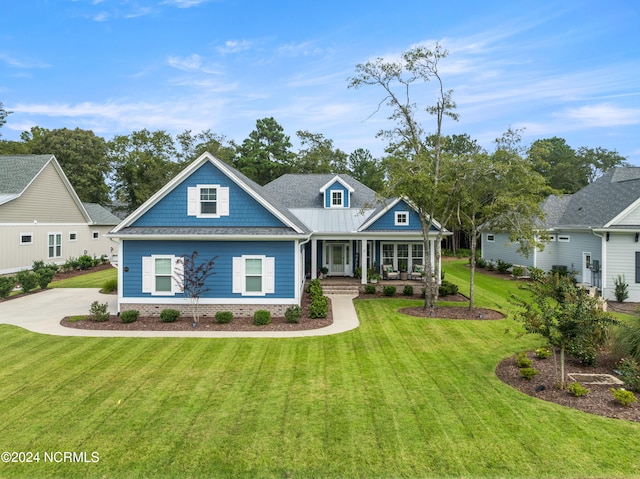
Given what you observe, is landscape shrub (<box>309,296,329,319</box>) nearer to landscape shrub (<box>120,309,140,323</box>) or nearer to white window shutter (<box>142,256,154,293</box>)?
white window shutter (<box>142,256,154,293</box>)

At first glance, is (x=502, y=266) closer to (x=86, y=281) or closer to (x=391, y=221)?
(x=391, y=221)

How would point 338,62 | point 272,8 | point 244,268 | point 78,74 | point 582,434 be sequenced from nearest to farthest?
point 582,434 < point 244,268 < point 272,8 < point 338,62 < point 78,74

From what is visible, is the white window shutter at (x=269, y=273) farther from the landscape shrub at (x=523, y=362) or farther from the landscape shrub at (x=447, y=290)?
the landscape shrub at (x=447, y=290)

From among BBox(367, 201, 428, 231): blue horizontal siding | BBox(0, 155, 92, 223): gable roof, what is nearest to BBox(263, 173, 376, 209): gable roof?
BBox(367, 201, 428, 231): blue horizontal siding

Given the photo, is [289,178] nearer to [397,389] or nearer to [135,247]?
[135,247]

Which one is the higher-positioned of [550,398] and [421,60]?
[421,60]

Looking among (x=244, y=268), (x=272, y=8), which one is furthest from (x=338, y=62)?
(x=244, y=268)

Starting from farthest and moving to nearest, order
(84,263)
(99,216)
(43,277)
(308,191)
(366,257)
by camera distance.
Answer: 1. (99,216)
2. (84,263)
3. (308,191)
4. (366,257)
5. (43,277)

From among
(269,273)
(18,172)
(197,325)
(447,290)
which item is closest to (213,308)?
(197,325)
